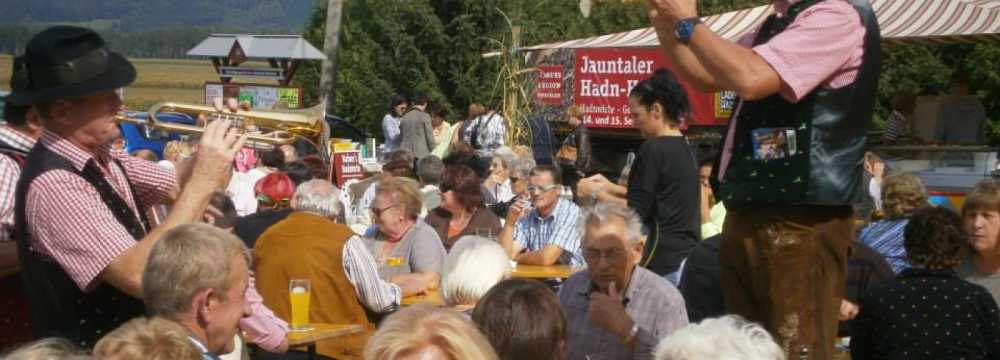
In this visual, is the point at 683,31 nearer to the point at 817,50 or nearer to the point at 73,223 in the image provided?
the point at 817,50

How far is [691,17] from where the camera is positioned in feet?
10.1

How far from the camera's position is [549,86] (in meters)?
18.3

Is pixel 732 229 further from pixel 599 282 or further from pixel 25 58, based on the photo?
pixel 25 58

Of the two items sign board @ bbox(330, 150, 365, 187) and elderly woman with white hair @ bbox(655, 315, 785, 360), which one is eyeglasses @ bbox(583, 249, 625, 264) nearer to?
elderly woman with white hair @ bbox(655, 315, 785, 360)

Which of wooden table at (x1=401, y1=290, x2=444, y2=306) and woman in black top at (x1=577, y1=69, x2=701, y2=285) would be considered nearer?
woman in black top at (x1=577, y1=69, x2=701, y2=285)

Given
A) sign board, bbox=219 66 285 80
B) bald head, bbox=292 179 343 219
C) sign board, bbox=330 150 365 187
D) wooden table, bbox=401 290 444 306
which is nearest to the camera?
wooden table, bbox=401 290 444 306

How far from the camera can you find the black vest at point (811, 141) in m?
3.14

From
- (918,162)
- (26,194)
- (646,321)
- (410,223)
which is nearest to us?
(26,194)

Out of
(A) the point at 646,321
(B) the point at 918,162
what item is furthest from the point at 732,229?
(B) the point at 918,162

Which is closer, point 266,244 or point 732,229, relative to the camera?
point 732,229

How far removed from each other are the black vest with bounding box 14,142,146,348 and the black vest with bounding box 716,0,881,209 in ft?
5.14

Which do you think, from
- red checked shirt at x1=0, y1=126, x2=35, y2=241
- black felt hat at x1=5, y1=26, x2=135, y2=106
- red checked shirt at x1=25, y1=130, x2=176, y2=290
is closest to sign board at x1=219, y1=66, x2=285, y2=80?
red checked shirt at x1=0, y1=126, x2=35, y2=241

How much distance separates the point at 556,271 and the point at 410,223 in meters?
0.84

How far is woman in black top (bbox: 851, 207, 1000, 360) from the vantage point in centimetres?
479
